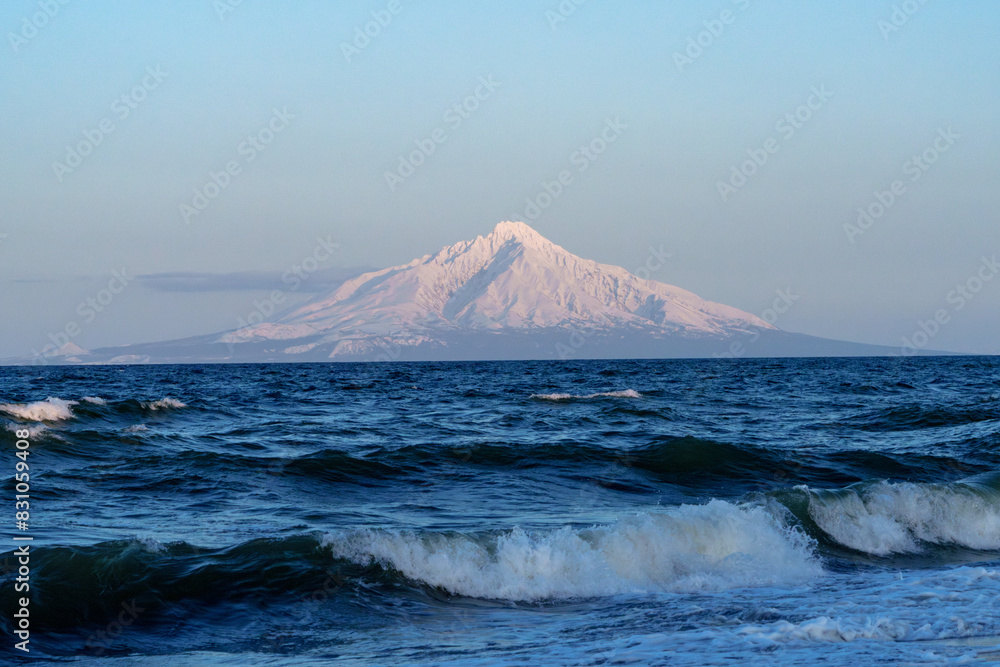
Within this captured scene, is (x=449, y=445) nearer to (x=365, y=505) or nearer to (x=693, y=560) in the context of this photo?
(x=365, y=505)

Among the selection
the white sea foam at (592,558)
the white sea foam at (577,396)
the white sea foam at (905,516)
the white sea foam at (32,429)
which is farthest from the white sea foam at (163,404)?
the white sea foam at (905,516)

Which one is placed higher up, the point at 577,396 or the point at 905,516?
the point at 577,396

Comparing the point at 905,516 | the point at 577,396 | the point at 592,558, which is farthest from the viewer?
the point at 577,396

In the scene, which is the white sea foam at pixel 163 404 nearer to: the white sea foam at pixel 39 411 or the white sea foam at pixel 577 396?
the white sea foam at pixel 39 411

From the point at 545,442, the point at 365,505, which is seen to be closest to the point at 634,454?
the point at 545,442

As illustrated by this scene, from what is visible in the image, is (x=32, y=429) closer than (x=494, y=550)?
No

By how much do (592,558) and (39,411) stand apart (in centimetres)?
2611

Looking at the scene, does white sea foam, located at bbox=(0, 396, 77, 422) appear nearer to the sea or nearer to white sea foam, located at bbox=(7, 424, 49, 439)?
white sea foam, located at bbox=(7, 424, 49, 439)

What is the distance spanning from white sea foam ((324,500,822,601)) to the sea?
4 centimetres

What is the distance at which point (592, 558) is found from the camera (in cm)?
1134

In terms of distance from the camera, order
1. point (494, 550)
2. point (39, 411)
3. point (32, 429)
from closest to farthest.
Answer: point (494, 550)
point (32, 429)
point (39, 411)

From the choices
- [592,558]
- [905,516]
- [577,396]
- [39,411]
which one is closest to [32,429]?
[39,411]

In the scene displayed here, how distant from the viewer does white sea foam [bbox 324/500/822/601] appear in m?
10.8

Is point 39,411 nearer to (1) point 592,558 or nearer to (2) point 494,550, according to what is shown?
(2) point 494,550
